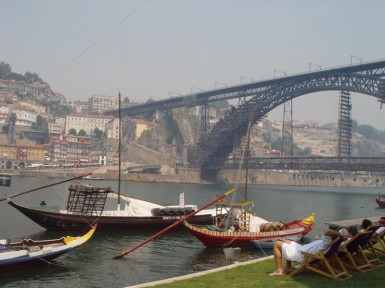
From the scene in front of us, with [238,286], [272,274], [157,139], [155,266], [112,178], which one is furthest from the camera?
[157,139]

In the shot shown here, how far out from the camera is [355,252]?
11.9 metres

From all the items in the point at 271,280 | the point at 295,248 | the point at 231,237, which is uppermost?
the point at 295,248

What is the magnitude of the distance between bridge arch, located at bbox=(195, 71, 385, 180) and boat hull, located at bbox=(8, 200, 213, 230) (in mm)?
68869

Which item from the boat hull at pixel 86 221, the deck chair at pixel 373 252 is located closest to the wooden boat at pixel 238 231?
the boat hull at pixel 86 221

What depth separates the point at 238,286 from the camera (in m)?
10.3

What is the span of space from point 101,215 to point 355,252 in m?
20.1

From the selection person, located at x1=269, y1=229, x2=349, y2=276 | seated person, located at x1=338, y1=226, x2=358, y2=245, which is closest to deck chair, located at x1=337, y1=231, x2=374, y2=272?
seated person, located at x1=338, y1=226, x2=358, y2=245

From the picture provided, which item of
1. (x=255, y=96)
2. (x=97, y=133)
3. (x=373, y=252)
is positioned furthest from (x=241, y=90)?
(x=373, y=252)

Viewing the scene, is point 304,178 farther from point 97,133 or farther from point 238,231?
point 238,231

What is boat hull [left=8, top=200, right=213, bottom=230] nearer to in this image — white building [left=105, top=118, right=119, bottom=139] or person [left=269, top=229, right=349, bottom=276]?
person [left=269, top=229, right=349, bottom=276]

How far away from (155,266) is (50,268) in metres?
4.08

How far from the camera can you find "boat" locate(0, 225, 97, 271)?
54.2 ft

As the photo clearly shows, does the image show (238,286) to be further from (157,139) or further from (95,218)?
(157,139)

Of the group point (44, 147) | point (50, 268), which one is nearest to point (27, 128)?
point (44, 147)
